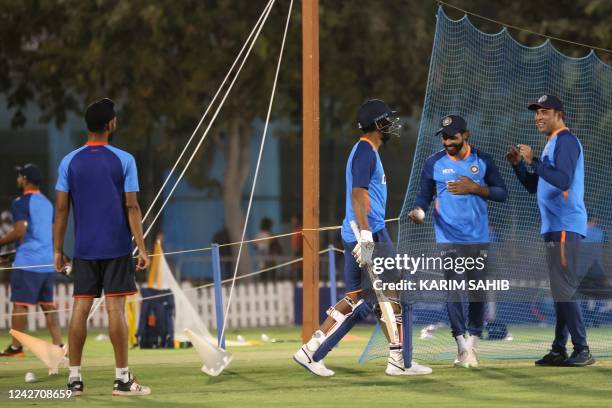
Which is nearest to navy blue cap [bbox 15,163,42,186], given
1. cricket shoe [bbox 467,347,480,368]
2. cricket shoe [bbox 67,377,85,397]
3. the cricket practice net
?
the cricket practice net

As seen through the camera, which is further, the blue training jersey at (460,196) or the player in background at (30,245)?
the player in background at (30,245)

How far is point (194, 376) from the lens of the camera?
1198 cm

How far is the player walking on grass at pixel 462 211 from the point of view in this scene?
39.8 ft

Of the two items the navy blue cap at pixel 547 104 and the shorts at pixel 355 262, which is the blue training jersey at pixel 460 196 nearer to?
the navy blue cap at pixel 547 104

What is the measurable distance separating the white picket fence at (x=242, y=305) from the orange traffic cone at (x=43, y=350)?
442 inches

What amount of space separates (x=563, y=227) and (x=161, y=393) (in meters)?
3.68

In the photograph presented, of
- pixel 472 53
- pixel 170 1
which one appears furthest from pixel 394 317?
pixel 170 1

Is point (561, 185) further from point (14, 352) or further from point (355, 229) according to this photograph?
point (14, 352)

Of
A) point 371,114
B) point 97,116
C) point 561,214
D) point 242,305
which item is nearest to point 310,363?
point 371,114

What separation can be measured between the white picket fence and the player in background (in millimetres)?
7344

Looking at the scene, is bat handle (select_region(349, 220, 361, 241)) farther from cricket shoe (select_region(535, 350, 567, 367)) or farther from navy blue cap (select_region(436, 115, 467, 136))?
cricket shoe (select_region(535, 350, 567, 367))

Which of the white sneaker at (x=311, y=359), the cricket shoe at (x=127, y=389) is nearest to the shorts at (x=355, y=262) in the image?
the white sneaker at (x=311, y=359)

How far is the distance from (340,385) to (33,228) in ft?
19.0

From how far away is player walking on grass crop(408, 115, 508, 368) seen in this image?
12.1 metres
